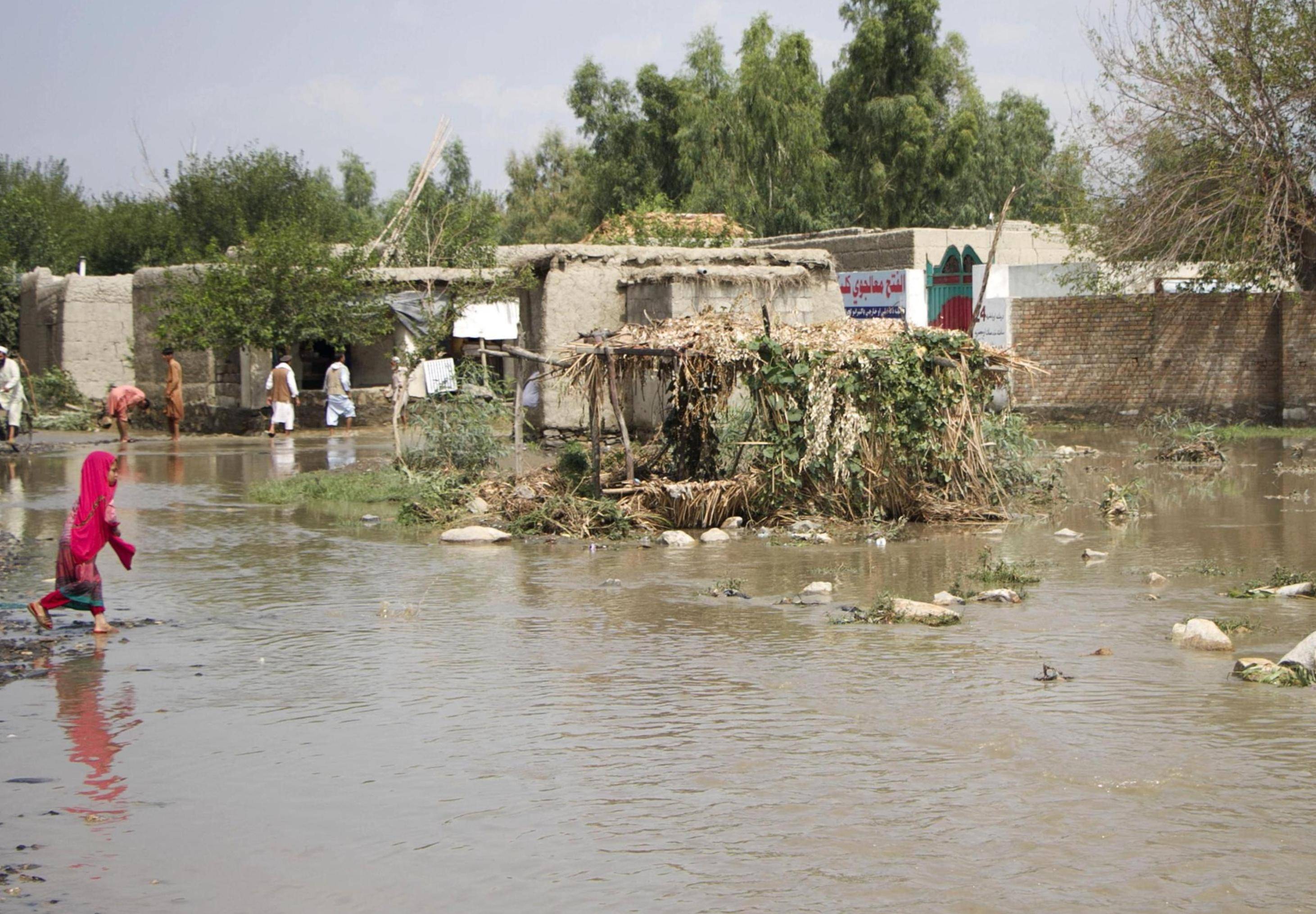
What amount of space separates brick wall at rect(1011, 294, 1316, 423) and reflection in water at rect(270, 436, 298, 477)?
10.9m

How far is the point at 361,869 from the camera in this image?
4.26 meters

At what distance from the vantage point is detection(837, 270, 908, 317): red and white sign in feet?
83.3

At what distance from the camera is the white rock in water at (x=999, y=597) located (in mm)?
8234

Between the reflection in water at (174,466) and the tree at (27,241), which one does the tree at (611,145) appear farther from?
the reflection in water at (174,466)

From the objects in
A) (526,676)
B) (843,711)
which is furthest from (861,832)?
(526,676)

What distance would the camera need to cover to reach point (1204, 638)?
6.88 m

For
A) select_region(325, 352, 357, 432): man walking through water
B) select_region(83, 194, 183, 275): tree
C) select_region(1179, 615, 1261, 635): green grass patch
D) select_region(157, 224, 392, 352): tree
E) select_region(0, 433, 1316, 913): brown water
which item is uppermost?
select_region(83, 194, 183, 275): tree

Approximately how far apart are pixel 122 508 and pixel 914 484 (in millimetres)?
7830

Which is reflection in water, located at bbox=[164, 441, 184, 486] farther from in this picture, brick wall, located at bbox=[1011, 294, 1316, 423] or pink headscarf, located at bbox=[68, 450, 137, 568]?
brick wall, located at bbox=[1011, 294, 1316, 423]

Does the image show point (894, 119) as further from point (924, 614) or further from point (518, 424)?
point (924, 614)

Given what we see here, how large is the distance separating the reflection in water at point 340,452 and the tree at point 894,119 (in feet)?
76.4

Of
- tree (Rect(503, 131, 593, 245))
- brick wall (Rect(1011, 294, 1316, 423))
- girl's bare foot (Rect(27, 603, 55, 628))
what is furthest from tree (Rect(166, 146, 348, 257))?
girl's bare foot (Rect(27, 603, 55, 628))

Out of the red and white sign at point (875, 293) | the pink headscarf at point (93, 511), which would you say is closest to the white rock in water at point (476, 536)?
the pink headscarf at point (93, 511)

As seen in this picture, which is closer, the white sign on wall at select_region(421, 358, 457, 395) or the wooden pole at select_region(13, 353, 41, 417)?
the wooden pole at select_region(13, 353, 41, 417)
